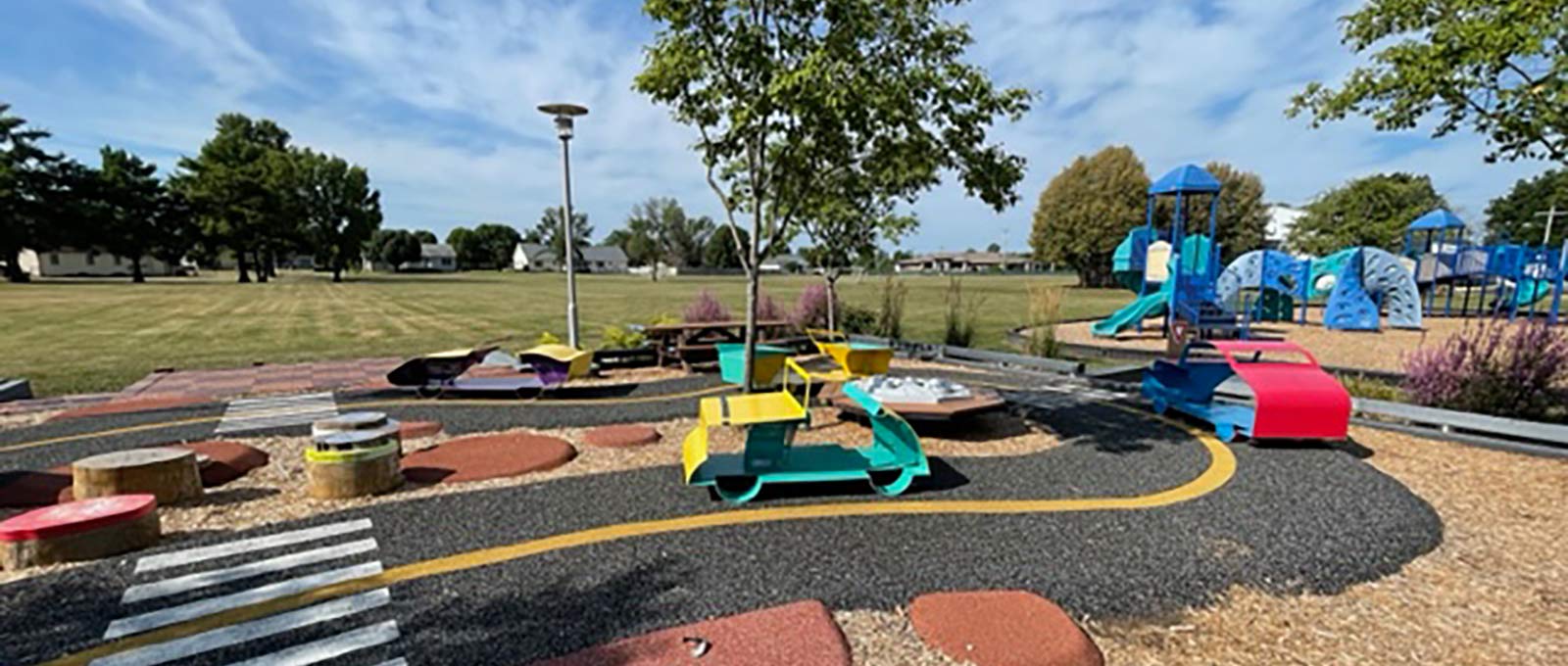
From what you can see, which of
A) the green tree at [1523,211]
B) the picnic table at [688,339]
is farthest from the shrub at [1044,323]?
the green tree at [1523,211]

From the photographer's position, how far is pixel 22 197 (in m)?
44.6

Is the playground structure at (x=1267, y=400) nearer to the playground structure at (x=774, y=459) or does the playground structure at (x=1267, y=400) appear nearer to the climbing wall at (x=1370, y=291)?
the playground structure at (x=774, y=459)

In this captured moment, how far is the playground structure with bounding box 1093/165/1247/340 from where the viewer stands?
14.2 metres

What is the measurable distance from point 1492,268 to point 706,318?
26.3 m

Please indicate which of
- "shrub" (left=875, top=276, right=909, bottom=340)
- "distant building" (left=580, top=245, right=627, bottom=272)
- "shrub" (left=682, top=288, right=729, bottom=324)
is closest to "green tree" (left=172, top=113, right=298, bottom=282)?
"shrub" (left=682, top=288, right=729, bottom=324)

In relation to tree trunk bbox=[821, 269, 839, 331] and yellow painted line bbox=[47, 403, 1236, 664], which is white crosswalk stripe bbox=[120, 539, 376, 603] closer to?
yellow painted line bbox=[47, 403, 1236, 664]

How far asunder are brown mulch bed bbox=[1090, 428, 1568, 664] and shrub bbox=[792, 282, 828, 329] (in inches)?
413

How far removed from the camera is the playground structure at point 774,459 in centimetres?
480

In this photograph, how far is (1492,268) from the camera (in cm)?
2116

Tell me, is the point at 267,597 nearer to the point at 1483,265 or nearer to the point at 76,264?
the point at 1483,265

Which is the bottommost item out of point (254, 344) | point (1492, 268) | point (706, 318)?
point (254, 344)

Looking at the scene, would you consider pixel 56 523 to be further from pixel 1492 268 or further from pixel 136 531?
pixel 1492 268

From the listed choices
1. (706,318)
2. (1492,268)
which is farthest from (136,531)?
(1492,268)

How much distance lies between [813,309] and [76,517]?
11748 millimetres
